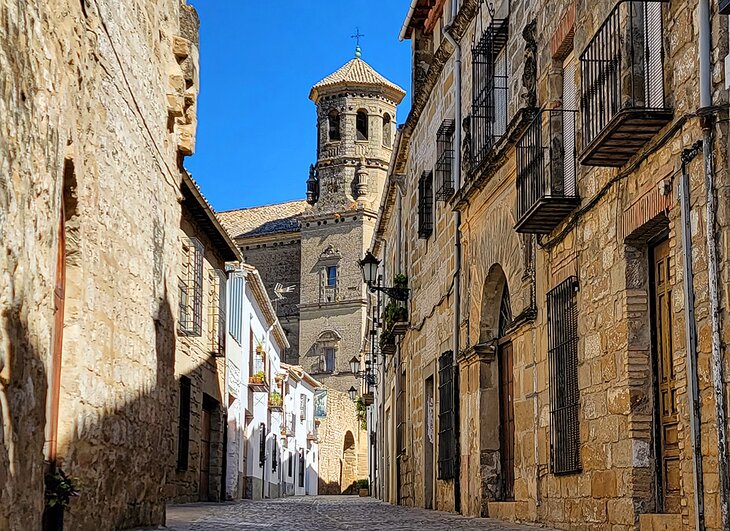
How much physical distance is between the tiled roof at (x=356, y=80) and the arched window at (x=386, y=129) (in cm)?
134

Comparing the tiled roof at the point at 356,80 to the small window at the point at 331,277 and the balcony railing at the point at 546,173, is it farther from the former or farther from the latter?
the balcony railing at the point at 546,173

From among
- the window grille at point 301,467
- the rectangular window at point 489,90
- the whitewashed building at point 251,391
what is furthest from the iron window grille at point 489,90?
the window grille at point 301,467

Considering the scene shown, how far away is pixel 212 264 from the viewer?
864 inches

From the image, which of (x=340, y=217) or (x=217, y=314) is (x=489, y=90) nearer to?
(x=217, y=314)

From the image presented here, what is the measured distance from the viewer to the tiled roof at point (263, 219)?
236 feet

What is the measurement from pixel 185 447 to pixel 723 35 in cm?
1410

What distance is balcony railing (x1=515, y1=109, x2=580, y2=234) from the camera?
376 inches

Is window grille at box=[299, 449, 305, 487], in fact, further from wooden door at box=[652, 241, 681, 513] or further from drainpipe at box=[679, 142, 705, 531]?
drainpipe at box=[679, 142, 705, 531]

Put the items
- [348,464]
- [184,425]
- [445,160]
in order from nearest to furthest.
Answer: [445,160]
[184,425]
[348,464]

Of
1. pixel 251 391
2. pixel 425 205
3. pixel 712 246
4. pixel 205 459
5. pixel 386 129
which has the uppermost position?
pixel 386 129

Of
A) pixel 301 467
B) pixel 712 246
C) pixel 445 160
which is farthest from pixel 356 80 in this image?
pixel 712 246

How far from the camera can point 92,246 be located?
7551 mm

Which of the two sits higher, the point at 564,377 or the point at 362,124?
the point at 362,124

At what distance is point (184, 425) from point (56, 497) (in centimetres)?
1249
